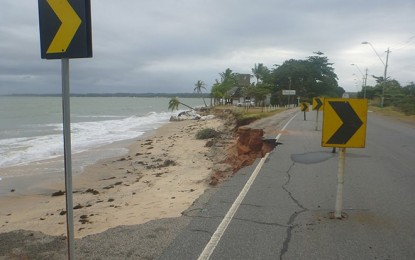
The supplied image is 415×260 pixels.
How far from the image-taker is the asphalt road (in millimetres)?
4812

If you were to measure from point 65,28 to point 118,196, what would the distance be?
30.7ft

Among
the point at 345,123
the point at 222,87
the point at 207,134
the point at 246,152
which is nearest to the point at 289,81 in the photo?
the point at 222,87

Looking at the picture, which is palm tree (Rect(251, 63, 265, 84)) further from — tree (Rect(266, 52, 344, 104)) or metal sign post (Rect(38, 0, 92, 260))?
metal sign post (Rect(38, 0, 92, 260))

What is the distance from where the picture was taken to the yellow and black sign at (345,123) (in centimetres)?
562

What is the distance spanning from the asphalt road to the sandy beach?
1614 mm

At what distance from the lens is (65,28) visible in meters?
3.27

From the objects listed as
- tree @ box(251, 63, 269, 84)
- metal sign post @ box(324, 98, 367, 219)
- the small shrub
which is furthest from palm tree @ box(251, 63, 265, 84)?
metal sign post @ box(324, 98, 367, 219)

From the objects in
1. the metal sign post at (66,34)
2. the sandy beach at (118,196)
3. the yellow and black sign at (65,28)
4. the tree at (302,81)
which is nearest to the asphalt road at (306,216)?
the sandy beach at (118,196)

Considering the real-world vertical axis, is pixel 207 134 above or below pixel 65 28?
below

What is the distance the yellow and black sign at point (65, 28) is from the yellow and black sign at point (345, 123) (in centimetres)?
364

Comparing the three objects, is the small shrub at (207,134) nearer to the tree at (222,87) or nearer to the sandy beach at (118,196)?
the sandy beach at (118,196)

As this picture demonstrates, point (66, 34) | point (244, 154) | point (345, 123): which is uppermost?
point (66, 34)

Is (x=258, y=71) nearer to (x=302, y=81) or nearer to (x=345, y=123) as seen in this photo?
(x=302, y=81)

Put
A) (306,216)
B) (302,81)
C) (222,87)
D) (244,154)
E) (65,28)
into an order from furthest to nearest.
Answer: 1. (302,81)
2. (222,87)
3. (244,154)
4. (306,216)
5. (65,28)
